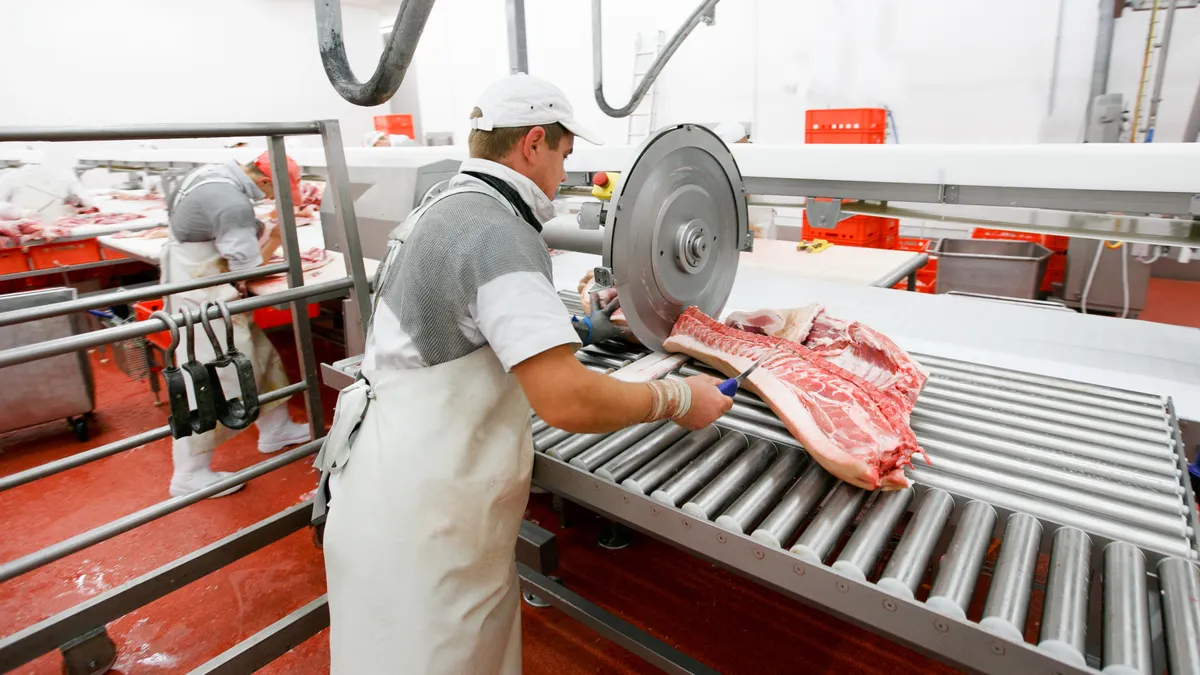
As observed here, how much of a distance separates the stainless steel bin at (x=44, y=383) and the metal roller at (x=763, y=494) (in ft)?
15.5

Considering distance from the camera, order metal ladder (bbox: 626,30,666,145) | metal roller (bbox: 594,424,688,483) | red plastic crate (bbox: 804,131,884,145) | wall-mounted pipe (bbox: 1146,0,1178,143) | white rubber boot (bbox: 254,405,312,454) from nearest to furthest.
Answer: metal roller (bbox: 594,424,688,483), white rubber boot (bbox: 254,405,312,454), wall-mounted pipe (bbox: 1146,0,1178,143), red plastic crate (bbox: 804,131,884,145), metal ladder (bbox: 626,30,666,145)

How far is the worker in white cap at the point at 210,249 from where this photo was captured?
364 cm

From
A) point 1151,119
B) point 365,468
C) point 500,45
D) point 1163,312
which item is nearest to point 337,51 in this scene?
point 365,468

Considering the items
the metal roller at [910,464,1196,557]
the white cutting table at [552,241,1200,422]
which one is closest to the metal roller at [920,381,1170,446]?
the white cutting table at [552,241,1200,422]

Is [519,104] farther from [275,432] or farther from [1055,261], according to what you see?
[1055,261]

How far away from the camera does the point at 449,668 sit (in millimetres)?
1713

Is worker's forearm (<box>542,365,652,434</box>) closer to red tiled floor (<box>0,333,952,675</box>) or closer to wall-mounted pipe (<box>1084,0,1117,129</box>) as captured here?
→ red tiled floor (<box>0,333,952,675</box>)

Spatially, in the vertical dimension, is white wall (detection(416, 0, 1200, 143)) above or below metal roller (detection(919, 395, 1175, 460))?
above

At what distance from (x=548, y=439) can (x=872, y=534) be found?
0.91 meters

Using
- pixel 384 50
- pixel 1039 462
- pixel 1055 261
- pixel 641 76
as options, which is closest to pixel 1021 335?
pixel 1039 462

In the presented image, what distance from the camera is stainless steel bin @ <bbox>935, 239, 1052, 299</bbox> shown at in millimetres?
4637

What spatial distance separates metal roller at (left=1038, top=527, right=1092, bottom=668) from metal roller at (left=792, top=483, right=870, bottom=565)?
382 mm

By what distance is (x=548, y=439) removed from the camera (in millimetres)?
1917

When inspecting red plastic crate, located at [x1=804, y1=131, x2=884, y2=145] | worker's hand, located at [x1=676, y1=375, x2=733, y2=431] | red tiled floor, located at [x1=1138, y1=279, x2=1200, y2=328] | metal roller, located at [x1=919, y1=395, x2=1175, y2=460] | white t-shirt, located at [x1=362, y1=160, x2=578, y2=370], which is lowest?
red tiled floor, located at [x1=1138, y1=279, x2=1200, y2=328]
